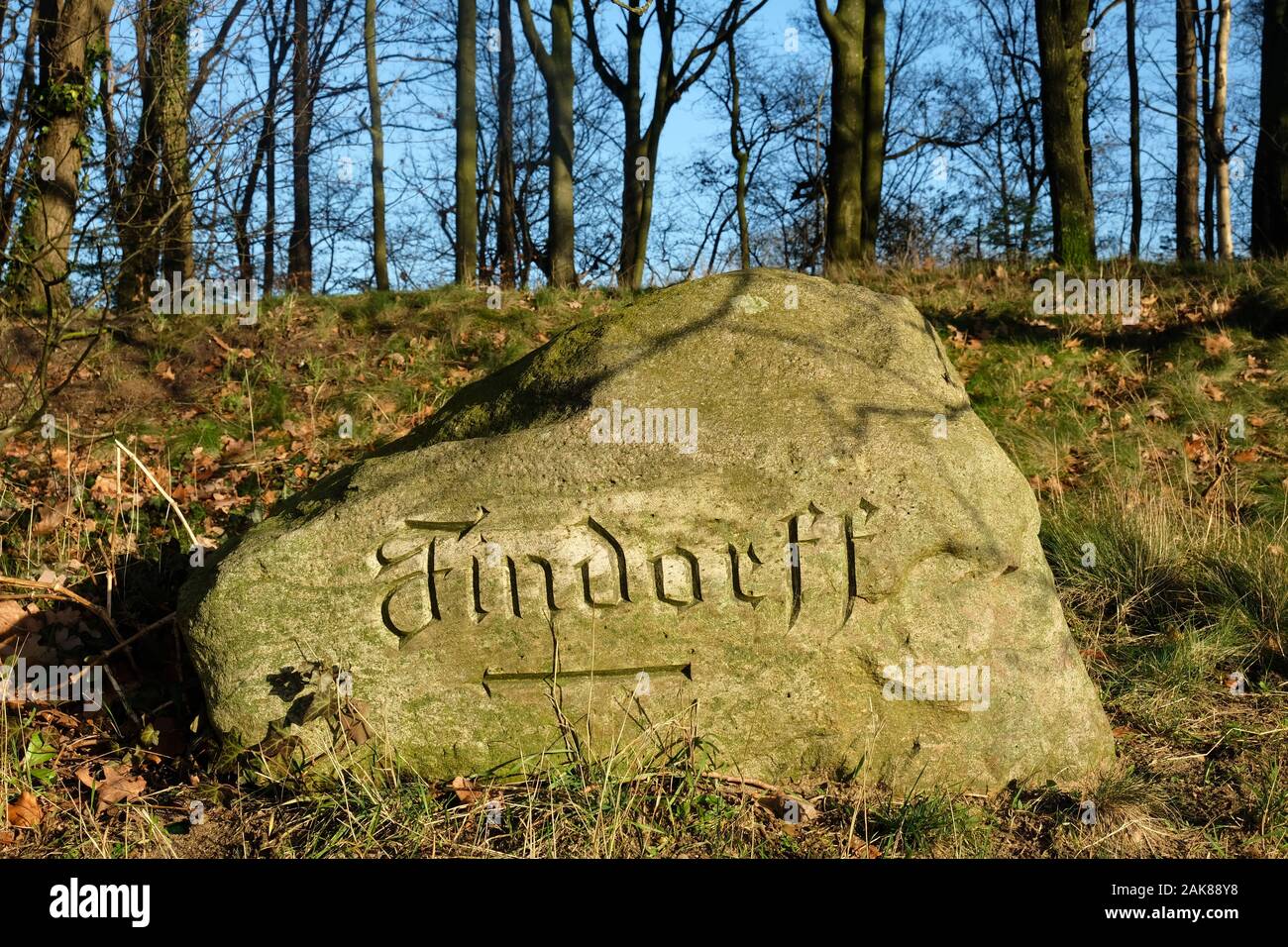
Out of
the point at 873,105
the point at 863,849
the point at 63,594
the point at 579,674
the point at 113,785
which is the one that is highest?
the point at 873,105

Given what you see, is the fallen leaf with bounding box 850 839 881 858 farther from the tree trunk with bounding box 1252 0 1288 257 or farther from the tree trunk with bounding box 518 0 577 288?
the tree trunk with bounding box 518 0 577 288

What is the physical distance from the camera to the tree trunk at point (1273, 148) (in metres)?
9.06

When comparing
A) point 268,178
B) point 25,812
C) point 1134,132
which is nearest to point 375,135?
point 268,178

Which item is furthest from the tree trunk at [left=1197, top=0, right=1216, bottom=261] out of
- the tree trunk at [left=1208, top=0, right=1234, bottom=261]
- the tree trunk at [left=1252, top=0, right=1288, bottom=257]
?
the tree trunk at [left=1252, top=0, right=1288, bottom=257]

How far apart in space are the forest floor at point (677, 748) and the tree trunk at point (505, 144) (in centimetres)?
1222

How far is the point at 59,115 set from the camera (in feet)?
25.3

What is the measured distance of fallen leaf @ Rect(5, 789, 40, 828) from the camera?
3512 mm

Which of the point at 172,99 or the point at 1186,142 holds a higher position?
the point at 1186,142

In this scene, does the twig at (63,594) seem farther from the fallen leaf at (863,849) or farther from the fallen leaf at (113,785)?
the fallen leaf at (863,849)

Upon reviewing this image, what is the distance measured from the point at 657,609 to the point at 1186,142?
1447cm

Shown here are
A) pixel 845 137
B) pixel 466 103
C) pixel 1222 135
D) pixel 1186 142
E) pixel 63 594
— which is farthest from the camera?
pixel 1222 135

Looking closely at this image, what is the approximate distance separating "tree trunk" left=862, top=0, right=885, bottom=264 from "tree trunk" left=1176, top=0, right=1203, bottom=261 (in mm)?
4897

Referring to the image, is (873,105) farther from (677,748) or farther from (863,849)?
(863,849)

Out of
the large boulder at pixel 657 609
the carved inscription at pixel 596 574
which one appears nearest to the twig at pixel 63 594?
the large boulder at pixel 657 609
